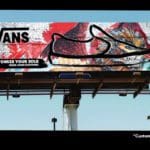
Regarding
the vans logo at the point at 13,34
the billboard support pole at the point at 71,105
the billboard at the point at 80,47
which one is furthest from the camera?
the billboard at the point at 80,47

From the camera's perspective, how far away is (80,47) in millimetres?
10195

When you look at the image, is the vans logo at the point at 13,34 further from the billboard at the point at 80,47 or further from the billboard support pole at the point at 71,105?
the billboard support pole at the point at 71,105

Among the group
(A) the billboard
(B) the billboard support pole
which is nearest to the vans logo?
(A) the billboard

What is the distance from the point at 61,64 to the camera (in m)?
8.89

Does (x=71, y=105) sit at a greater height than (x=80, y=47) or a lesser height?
lesser

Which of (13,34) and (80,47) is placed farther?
(80,47)

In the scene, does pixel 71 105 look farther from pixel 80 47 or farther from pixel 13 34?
pixel 80 47

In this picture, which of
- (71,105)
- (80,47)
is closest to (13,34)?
(80,47)

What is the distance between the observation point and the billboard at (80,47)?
30.6 feet

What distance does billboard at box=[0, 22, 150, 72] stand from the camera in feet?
30.6

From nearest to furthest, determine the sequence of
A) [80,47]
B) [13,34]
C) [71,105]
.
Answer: [71,105] → [13,34] → [80,47]

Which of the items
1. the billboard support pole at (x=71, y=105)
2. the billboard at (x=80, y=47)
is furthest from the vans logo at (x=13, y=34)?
the billboard support pole at (x=71, y=105)

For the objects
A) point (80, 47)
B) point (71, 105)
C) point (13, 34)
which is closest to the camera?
point (71, 105)
